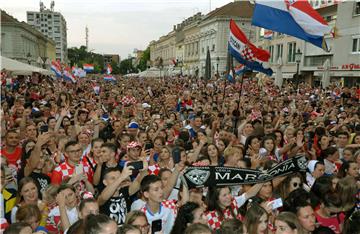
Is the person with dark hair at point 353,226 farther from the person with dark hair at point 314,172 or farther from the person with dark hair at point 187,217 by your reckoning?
the person with dark hair at point 314,172

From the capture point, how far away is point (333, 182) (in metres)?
4.97

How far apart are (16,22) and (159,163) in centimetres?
6560

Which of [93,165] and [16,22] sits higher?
[16,22]

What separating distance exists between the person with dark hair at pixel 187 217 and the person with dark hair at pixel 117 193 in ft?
2.57

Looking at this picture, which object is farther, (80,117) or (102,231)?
(80,117)

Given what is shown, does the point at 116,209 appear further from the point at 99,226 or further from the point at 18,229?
the point at 18,229

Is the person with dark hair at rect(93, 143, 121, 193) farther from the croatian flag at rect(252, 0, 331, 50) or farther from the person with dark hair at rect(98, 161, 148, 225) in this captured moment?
the croatian flag at rect(252, 0, 331, 50)

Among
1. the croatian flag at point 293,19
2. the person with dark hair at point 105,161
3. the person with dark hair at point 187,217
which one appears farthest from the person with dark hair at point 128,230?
the croatian flag at point 293,19

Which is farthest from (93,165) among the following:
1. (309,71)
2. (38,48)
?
(38,48)

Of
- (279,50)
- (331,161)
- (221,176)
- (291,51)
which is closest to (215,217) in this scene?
(221,176)

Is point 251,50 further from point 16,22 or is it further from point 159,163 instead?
point 16,22

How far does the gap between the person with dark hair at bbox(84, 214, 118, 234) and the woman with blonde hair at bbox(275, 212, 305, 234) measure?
1.58 metres

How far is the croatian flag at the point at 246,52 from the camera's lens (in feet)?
38.9

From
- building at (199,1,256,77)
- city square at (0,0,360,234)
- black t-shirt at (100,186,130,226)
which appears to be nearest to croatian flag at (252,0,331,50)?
city square at (0,0,360,234)
